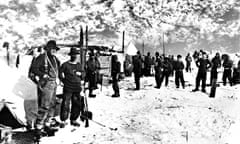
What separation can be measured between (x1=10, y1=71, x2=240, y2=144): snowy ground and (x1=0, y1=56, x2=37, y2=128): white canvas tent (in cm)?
84

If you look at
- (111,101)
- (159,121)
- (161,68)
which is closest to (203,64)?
(161,68)

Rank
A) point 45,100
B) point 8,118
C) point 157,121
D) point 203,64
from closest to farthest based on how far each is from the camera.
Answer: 1. point 45,100
2. point 8,118
3. point 157,121
4. point 203,64

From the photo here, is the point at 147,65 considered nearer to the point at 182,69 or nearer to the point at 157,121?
the point at 182,69

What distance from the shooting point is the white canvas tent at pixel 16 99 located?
6.30 meters

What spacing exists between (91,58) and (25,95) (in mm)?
4592

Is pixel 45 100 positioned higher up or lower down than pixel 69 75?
lower down

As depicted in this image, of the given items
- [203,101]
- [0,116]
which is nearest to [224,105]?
[203,101]

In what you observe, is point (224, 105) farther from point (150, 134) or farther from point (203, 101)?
point (150, 134)

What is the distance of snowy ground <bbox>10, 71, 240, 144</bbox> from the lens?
6074mm

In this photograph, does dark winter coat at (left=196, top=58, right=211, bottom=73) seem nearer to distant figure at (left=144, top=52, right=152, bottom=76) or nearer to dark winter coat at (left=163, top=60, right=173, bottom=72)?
dark winter coat at (left=163, top=60, right=173, bottom=72)

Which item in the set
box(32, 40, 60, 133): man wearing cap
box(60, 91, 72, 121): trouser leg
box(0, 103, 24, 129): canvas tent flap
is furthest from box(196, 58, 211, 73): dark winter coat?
box(0, 103, 24, 129): canvas tent flap

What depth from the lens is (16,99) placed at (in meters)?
6.54

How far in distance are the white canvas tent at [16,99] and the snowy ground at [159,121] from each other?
33.0 inches

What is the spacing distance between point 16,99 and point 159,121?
341cm
